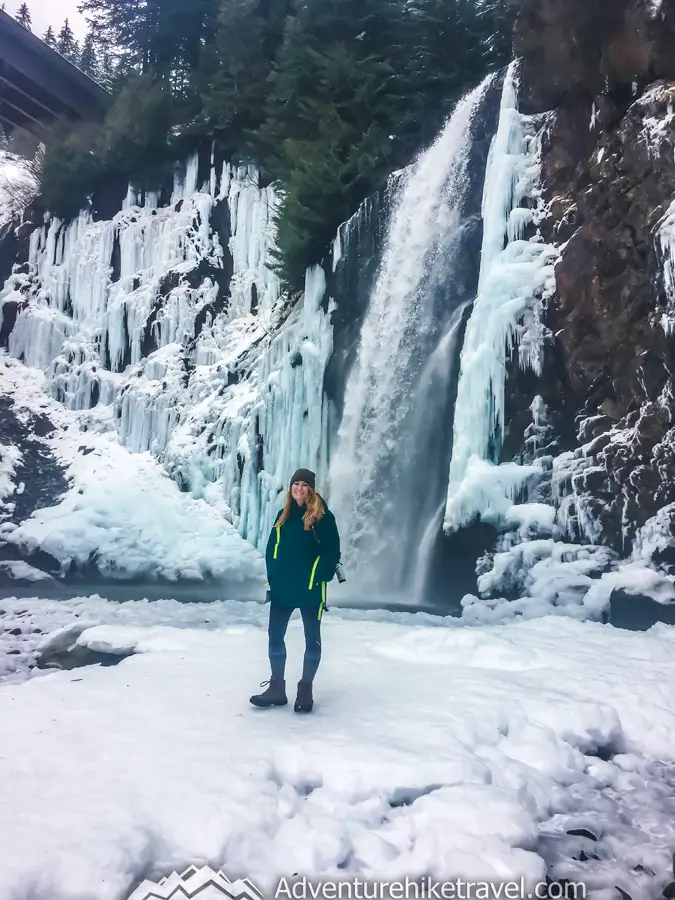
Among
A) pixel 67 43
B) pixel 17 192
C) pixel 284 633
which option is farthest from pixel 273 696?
pixel 67 43

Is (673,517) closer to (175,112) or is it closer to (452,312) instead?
(452,312)

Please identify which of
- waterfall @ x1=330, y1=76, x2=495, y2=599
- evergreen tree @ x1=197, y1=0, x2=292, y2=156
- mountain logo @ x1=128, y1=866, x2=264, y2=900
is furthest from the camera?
evergreen tree @ x1=197, y1=0, x2=292, y2=156

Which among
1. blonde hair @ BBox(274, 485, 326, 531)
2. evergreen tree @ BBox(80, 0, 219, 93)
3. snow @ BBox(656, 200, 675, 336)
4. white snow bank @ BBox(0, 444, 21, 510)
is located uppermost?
evergreen tree @ BBox(80, 0, 219, 93)

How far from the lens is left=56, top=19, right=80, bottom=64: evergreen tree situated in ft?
128

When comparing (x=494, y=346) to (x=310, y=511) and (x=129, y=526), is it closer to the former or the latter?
(x=310, y=511)

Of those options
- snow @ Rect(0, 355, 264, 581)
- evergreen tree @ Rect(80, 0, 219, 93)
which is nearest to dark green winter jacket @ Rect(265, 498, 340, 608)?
snow @ Rect(0, 355, 264, 581)

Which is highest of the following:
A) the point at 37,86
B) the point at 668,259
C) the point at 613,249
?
the point at 37,86

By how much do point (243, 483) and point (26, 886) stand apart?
1193cm

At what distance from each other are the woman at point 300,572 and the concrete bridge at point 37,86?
2050cm

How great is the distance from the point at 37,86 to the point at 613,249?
19.5 meters

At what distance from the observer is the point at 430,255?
1123 cm

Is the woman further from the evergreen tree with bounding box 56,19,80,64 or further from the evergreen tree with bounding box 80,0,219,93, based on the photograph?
the evergreen tree with bounding box 56,19,80,64

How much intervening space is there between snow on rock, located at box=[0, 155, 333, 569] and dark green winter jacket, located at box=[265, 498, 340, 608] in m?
8.59

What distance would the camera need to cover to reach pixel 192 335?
16828 millimetres
